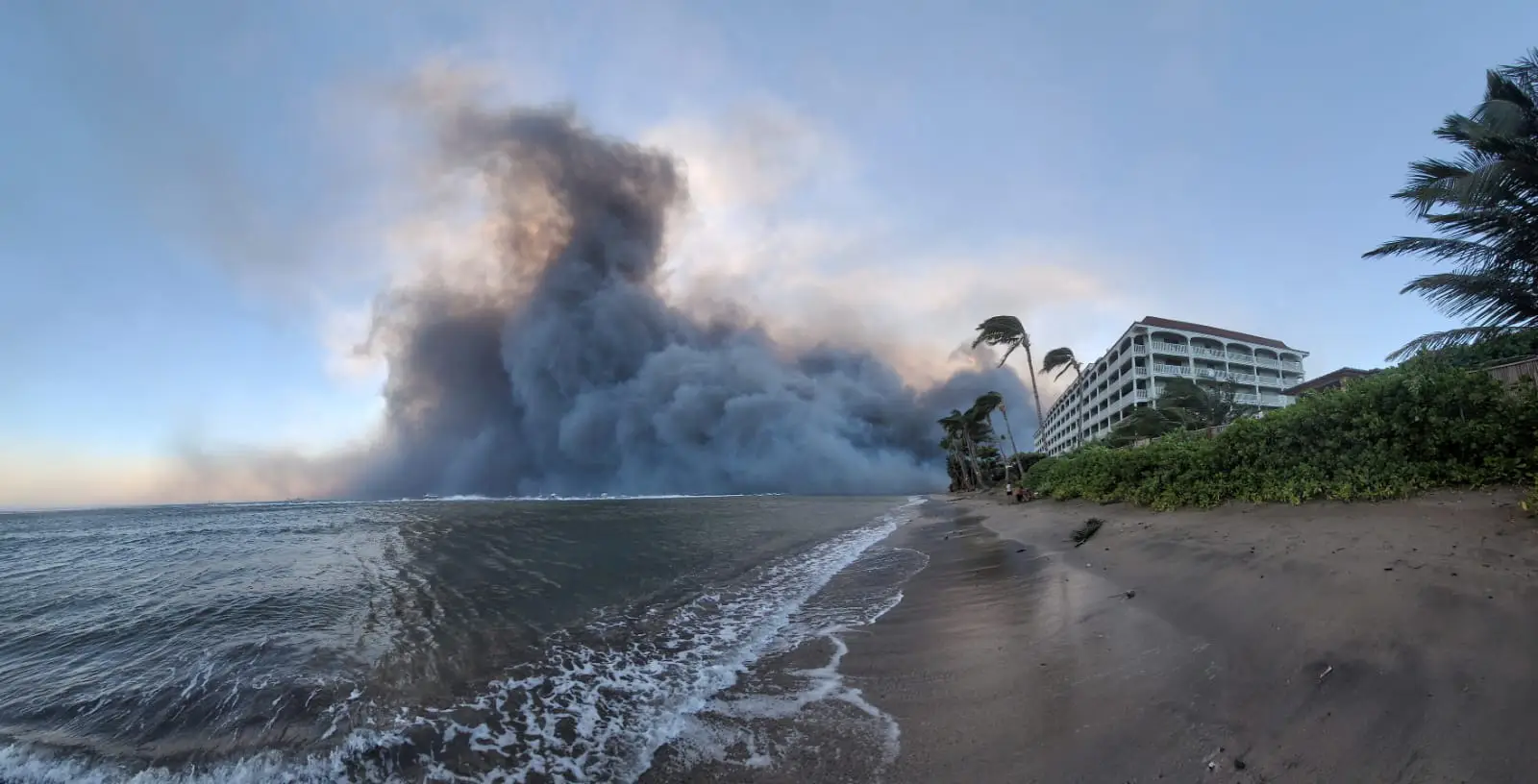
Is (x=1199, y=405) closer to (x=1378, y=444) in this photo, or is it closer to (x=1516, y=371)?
(x=1516, y=371)

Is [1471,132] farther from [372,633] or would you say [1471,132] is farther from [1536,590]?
[372,633]

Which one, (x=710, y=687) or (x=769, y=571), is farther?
(x=769, y=571)

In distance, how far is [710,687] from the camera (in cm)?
714

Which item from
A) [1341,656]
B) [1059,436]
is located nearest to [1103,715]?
[1341,656]

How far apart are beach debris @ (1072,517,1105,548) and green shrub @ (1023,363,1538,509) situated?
1.78 meters

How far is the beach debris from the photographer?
14.6 metres

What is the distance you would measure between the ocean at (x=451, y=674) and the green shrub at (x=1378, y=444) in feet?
24.3

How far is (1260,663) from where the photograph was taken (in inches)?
205

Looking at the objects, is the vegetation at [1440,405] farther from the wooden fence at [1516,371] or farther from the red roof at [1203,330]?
the red roof at [1203,330]

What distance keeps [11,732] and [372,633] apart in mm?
3894

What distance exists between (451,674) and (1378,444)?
14.8 meters

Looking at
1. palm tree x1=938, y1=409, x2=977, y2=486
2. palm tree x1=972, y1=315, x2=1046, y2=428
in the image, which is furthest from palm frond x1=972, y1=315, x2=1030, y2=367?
palm tree x1=938, y1=409, x2=977, y2=486

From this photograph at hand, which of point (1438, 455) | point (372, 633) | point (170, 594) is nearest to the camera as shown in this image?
point (1438, 455)

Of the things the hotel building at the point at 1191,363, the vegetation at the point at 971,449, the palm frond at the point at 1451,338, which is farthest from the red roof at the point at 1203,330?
the palm frond at the point at 1451,338
